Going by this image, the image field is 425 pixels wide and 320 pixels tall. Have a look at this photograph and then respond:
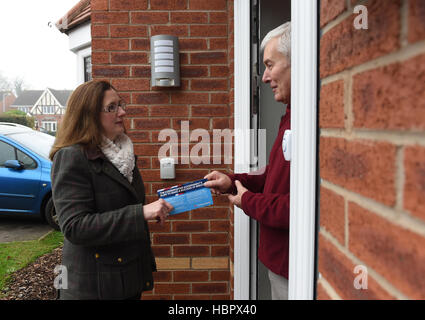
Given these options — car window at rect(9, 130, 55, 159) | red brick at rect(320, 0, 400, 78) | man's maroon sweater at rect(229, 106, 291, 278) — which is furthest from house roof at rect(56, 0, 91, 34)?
red brick at rect(320, 0, 400, 78)

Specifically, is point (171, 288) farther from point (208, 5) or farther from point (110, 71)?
point (208, 5)

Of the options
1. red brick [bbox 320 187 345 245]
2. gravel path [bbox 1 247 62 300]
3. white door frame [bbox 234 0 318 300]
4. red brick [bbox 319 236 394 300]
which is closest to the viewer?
red brick [bbox 319 236 394 300]

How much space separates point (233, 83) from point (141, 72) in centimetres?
73

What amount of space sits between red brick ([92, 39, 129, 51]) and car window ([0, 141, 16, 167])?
4275 mm

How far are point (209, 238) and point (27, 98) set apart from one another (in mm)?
28434

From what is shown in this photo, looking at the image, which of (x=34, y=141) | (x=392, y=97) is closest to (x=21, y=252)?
(x=34, y=141)

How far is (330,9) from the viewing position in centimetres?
76

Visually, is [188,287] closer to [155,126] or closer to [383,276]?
[155,126]

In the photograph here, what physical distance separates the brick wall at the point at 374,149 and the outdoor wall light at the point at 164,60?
2001 millimetres

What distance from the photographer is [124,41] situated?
2781mm

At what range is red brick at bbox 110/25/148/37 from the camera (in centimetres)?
277

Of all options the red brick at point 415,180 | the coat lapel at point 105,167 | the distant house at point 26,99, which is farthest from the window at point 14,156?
the distant house at point 26,99
